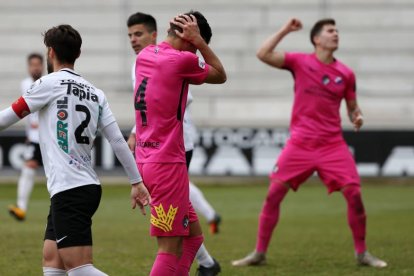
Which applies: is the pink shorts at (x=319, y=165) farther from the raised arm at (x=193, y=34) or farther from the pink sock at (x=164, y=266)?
the pink sock at (x=164, y=266)

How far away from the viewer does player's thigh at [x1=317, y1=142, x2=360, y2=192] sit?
31.9 ft

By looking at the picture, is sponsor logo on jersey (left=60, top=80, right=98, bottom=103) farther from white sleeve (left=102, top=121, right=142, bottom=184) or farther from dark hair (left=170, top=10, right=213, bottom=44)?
dark hair (left=170, top=10, right=213, bottom=44)

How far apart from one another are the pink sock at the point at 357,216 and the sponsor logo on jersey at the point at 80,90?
398 centimetres

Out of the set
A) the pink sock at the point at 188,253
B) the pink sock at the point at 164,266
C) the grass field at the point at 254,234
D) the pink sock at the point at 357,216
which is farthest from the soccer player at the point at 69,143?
the pink sock at the point at 357,216

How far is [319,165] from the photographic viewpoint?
32.1 feet

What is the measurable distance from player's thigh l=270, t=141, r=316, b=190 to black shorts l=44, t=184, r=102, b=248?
3.71 meters

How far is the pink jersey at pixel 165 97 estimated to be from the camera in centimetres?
674

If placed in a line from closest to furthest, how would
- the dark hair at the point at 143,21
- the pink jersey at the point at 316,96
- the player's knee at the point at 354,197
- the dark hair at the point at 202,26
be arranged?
the dark hair at the point at 202,26
the dark hair at the point at 143,21
the player's knee at the point at 354,197
the pink jersey at the point at 316,96

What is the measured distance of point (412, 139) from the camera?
2072 cm

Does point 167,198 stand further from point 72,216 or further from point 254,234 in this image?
point 254,234

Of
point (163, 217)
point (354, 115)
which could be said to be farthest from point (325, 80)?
point (163, 217)

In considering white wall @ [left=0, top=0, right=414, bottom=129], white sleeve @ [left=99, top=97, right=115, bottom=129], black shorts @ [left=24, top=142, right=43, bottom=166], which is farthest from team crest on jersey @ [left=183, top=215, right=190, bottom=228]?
white wall @ [left=0, top=0, right=414, bottom=129]

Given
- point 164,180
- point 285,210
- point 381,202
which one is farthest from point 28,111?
point 381,202

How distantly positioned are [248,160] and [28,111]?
14.9 m
